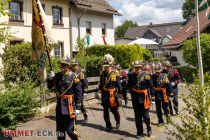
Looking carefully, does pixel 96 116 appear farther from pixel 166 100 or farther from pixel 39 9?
pixel 39 9

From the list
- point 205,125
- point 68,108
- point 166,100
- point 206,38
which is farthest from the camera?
point 206,38

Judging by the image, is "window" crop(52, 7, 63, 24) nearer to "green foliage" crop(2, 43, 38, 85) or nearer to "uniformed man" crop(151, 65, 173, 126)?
"green foliage" crop(2, 43, 38, 85)

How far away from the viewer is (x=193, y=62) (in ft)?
91.8

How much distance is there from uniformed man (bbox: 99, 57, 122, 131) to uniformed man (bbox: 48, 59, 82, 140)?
1.92 meters

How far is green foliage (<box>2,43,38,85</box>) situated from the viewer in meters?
12.3

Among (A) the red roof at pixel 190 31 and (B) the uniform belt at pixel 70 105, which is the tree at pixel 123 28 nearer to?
(A) the red roof at pixel 190 31

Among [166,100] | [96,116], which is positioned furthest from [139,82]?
[96,116]

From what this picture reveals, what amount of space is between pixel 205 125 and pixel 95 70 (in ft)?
42.4

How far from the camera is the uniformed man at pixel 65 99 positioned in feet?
23.6

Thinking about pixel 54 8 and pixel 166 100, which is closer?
pixel 166 100

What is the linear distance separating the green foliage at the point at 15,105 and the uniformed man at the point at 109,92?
1906mm

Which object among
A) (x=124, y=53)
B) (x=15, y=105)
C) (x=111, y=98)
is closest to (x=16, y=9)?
(x=124, y=53)

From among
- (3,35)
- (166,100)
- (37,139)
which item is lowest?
(37,139)

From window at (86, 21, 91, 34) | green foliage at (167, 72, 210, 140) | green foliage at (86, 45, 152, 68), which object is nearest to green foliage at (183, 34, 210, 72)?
green foliage at (86, 45, 152, 68)
